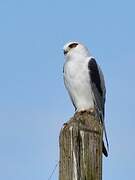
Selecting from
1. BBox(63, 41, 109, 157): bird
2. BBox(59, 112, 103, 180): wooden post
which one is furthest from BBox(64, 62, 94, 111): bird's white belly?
BBox(59, 112, 103, 180): wooden post

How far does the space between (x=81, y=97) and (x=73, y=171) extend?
5.42 metres

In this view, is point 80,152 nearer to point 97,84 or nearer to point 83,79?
point 83,79

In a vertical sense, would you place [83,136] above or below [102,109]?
below

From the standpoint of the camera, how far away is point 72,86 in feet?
26.4

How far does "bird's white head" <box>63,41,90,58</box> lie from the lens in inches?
324

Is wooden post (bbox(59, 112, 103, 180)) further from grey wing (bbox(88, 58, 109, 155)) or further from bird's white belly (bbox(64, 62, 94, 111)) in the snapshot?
grey wing (bbox(88, 58, 109, 155))

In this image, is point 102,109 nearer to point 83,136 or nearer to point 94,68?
point 94,68

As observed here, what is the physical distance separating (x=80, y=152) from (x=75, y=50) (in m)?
5.55

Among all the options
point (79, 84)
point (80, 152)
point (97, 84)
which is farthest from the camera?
point (97, 84)

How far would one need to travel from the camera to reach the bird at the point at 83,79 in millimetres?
8005

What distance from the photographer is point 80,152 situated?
9.26ft

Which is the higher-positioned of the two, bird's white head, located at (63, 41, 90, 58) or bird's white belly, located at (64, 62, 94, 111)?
bird's white head, located at (63, 41, 90, 58)

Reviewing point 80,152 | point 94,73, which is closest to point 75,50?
point 94,73

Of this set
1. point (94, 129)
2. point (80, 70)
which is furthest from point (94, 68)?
point (94, 129)
